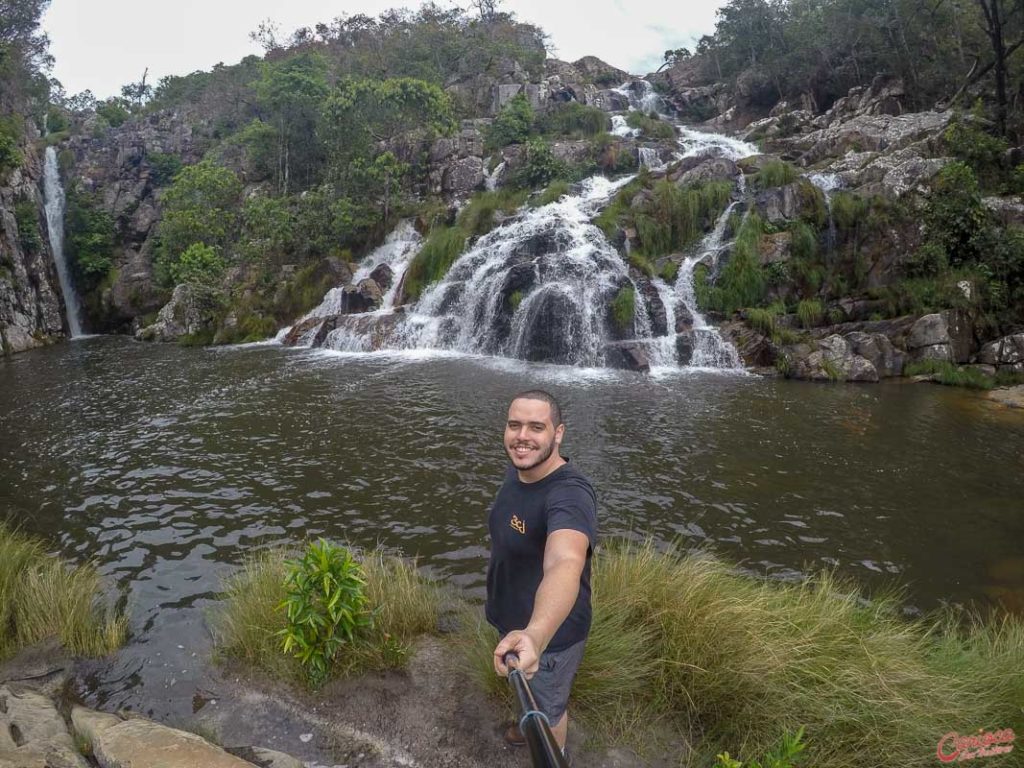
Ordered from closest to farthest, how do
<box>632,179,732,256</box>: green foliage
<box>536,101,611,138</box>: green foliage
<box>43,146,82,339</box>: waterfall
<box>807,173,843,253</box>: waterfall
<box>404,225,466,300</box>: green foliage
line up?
1. <box>807,173,843,253</box>: waterfall
2. <box>632,179,732,256</box>: green foliage
3. <box>404,225,466,300</box>: green foliage
4. <box>43,146,82,339</box>: waterfall
5. <box>536,101,611,138</box>: green foliage

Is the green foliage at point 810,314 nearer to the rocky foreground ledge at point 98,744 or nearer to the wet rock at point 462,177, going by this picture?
the rocky foreground ledge at point 98,744

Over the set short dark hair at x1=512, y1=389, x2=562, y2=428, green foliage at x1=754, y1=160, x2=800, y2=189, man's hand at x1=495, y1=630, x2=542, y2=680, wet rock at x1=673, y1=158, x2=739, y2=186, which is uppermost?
wet rock at x1=673, y1=158, x2=739, y2=186

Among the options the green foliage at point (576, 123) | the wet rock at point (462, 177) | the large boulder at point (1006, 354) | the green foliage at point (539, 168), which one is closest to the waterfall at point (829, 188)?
the large boulder at point (1006, 354)

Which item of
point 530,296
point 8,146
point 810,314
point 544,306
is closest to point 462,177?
point 530,296

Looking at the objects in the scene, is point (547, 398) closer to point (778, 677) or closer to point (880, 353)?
point (778, 677)

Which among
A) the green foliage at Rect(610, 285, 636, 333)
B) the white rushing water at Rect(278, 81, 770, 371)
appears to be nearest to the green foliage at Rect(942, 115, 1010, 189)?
the white rushing water at Rect(278, 81, 770, 371)

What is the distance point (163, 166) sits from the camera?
140ft

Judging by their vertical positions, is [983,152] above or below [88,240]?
above

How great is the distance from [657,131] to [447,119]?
13.0 metres

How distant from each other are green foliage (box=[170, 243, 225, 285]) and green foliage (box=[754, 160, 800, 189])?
23.7 m

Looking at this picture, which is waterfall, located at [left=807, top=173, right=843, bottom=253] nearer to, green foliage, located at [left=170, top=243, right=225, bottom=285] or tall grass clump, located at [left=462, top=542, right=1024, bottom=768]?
tall grass clump, located at [left=462, top=542, right=1024, bottom=768]

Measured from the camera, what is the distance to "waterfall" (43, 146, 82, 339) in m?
30.8

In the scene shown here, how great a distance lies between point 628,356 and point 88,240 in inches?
1293

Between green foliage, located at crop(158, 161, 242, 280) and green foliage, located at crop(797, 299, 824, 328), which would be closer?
green foliage, located at crop(797, 299, 824, 328)
